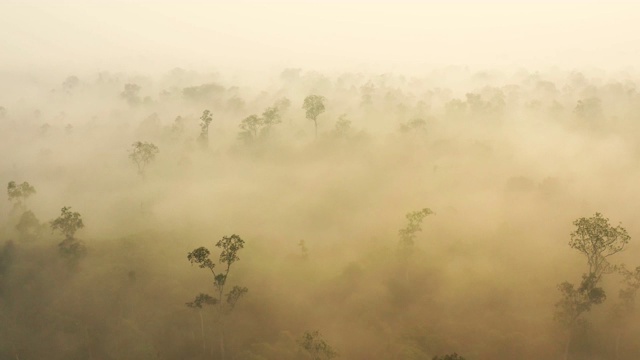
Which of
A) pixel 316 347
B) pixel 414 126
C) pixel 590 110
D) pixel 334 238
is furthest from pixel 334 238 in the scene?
pixel 590 110

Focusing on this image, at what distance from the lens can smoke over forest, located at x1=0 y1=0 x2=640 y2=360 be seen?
76188 millimetres

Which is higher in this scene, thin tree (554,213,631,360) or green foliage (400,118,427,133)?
green foliage (400,118,427,133)

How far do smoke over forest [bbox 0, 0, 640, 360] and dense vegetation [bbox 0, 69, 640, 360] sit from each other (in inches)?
17.4

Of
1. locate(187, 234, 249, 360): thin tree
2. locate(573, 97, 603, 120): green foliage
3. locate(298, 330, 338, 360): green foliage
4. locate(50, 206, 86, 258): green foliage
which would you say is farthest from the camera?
locate(573, 97, 603, 120): green foliage

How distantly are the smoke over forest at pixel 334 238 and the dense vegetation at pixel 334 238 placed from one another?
442 millimetres

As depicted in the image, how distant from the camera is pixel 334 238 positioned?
349ft

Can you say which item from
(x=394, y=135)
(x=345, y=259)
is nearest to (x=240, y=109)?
(x=394, y=135)

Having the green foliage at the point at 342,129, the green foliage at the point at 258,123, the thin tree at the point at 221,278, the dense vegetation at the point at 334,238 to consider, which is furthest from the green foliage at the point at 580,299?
the green foliage at the point at 258,123

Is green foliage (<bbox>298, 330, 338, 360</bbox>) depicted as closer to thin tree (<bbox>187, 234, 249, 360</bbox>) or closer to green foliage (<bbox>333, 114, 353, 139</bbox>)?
thin tree (<bbox>187, 234, 249, 360</bbox>)

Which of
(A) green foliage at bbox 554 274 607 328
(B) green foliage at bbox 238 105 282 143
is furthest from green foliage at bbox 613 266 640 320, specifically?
Answer: (B) green foliage at bbox 238 105 282 143

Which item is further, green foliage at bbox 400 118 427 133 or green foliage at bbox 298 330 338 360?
green foliage at bbox 400 118 427 133

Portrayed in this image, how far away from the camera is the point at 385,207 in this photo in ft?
391

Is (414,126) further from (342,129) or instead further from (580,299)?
(580,299)

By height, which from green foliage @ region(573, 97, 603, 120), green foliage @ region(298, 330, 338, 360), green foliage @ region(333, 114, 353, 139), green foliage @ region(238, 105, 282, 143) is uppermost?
green foliage @ region(573, 97, 603, 120)
